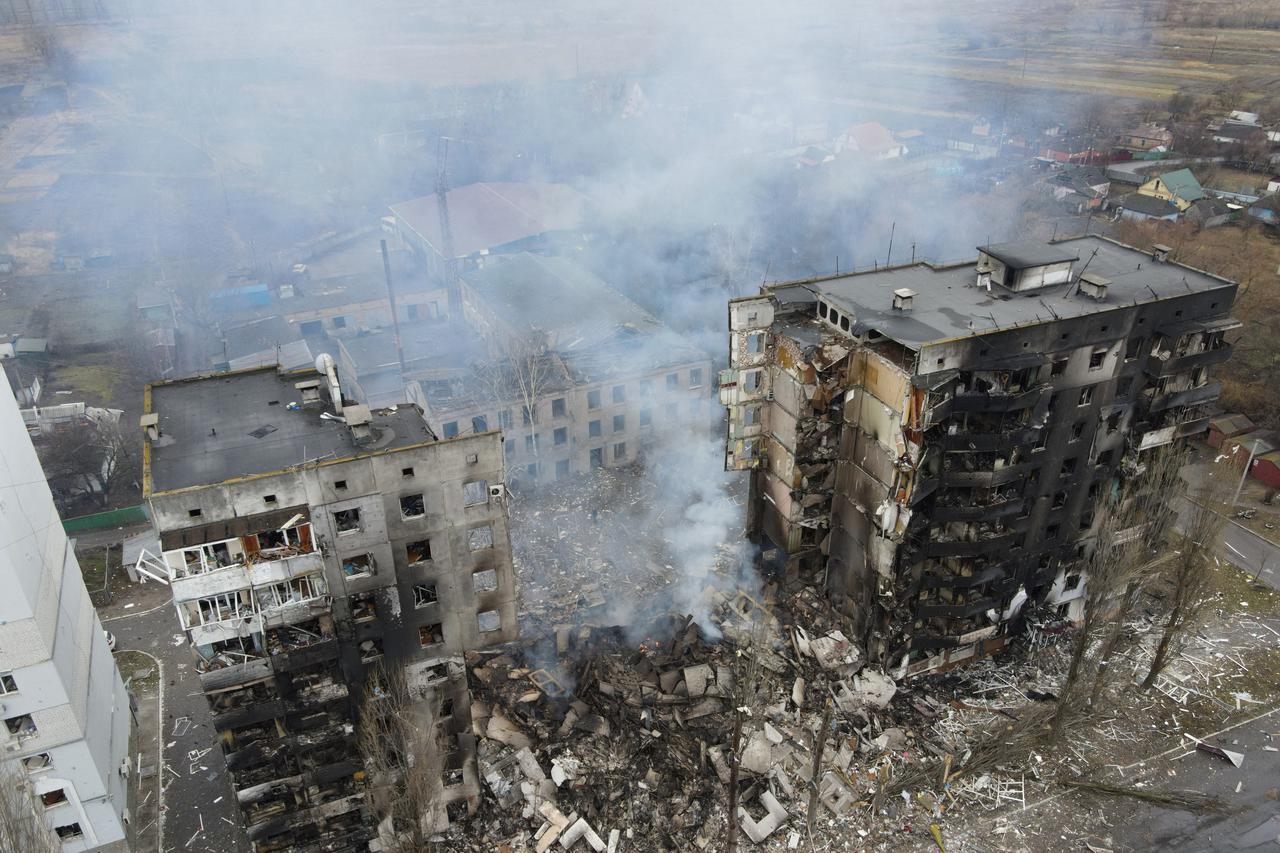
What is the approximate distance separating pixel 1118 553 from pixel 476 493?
25.0 m

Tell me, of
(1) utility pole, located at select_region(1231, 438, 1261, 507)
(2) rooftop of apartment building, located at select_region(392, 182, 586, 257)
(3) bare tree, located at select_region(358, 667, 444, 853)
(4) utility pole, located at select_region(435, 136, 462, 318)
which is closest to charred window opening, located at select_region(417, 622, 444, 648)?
(3) bare tree, located at select_region(358, 667, 444, 853)

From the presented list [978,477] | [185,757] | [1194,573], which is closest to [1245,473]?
[1194,573]

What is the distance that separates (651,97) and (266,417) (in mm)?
99989

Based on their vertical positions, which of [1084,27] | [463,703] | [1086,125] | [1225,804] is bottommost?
[1225,804]

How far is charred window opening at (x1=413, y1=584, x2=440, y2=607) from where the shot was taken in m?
24.8

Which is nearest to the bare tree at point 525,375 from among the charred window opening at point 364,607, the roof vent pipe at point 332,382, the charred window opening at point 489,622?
the charred window opening at point 489,622

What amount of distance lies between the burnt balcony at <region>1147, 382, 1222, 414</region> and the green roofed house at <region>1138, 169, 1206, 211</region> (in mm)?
49664

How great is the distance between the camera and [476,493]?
25.0 metres

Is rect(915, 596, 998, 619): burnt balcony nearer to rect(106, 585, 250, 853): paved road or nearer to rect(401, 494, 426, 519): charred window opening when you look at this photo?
rect(401, 494, 426, 519): charred window opening

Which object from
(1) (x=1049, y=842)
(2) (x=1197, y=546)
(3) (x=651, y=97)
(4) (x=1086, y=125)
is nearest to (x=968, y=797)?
(1) (x=1049, y=842)

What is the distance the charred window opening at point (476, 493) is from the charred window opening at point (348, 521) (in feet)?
9.45

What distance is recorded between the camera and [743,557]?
37281 millimetres

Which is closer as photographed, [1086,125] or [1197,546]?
[1197,546]

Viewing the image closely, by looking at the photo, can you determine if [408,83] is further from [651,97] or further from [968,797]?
[968,797]
